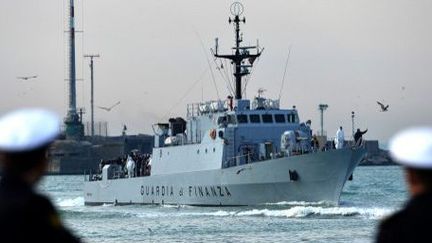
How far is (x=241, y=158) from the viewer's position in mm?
44625

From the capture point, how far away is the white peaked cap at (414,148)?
465 centimetres

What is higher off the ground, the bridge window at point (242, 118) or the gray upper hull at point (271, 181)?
the bridge window at point (242, 118)

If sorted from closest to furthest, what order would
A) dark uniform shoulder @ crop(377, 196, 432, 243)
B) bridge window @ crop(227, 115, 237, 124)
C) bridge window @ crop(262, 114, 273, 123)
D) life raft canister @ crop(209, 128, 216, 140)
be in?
dark uniform shoulder @ crop(377, 196, 432, 243)
bridge window @ crop(227, 115, 237, 124)
bridge window @ crop(262, 114, 273, 123)
life raft canister @ crop(209, 128, 216, 140)

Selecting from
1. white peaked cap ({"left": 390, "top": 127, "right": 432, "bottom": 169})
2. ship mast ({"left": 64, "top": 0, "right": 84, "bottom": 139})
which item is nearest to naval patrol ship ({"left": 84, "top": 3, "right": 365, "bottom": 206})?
white peaked cap ({"left": 390, "top": 127, "right": 432, "bottom": 169})

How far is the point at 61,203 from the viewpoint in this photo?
214 feet

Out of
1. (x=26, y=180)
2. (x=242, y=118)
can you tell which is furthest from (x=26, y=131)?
(x=242, y=118)

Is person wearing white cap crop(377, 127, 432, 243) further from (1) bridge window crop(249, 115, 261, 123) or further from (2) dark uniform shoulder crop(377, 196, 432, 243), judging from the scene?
(1) bridge window crop(249, 115, 261, 123)

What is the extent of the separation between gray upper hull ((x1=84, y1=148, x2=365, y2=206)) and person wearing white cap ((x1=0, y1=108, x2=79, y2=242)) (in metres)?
37.2

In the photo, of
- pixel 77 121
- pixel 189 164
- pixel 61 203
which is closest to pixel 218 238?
pixel 189 164

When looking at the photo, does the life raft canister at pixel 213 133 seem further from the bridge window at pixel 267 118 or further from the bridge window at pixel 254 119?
the bridge window at pixel 267 118

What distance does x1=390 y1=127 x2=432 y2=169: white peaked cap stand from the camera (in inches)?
183

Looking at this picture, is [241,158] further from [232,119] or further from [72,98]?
[72,98]

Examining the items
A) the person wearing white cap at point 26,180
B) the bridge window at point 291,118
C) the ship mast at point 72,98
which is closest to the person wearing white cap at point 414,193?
the person wearing white cap at point 26,180

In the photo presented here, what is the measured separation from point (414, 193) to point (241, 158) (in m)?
39.9
